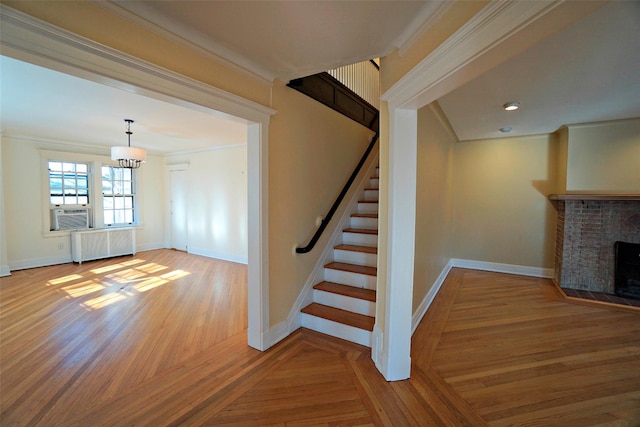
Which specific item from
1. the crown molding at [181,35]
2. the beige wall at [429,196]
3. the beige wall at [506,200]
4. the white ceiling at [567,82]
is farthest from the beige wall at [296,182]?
the beige wall at [506,200]

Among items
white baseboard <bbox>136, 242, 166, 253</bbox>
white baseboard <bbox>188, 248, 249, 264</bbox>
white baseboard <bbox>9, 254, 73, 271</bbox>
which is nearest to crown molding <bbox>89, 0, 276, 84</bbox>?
white baseboard <bbox>188, 248, 249, 264</bbox>

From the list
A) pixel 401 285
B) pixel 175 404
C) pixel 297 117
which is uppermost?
pixel 297 117

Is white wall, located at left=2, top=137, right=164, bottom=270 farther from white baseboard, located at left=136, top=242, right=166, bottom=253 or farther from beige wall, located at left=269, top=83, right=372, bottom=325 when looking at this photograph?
beige wall, located at left=269, top=83, right=372, bottom=325

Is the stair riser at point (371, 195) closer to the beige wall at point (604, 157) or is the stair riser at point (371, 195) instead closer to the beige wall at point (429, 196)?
the beige wall at point (429, 196)

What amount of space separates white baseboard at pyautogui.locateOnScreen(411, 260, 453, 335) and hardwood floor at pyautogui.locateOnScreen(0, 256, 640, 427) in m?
0.10

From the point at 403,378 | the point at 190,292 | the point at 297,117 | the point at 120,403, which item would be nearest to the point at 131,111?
the point at 297,117

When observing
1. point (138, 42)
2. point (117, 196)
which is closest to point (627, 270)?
point (138, 42)

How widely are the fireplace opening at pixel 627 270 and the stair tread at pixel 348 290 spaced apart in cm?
364

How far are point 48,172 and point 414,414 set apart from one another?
23.8ft

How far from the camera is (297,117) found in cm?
273

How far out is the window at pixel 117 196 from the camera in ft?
20.0

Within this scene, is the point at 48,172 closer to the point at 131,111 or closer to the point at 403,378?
the point at 131,111

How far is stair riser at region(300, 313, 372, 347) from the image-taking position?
2.46m

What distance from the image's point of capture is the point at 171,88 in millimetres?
1677
